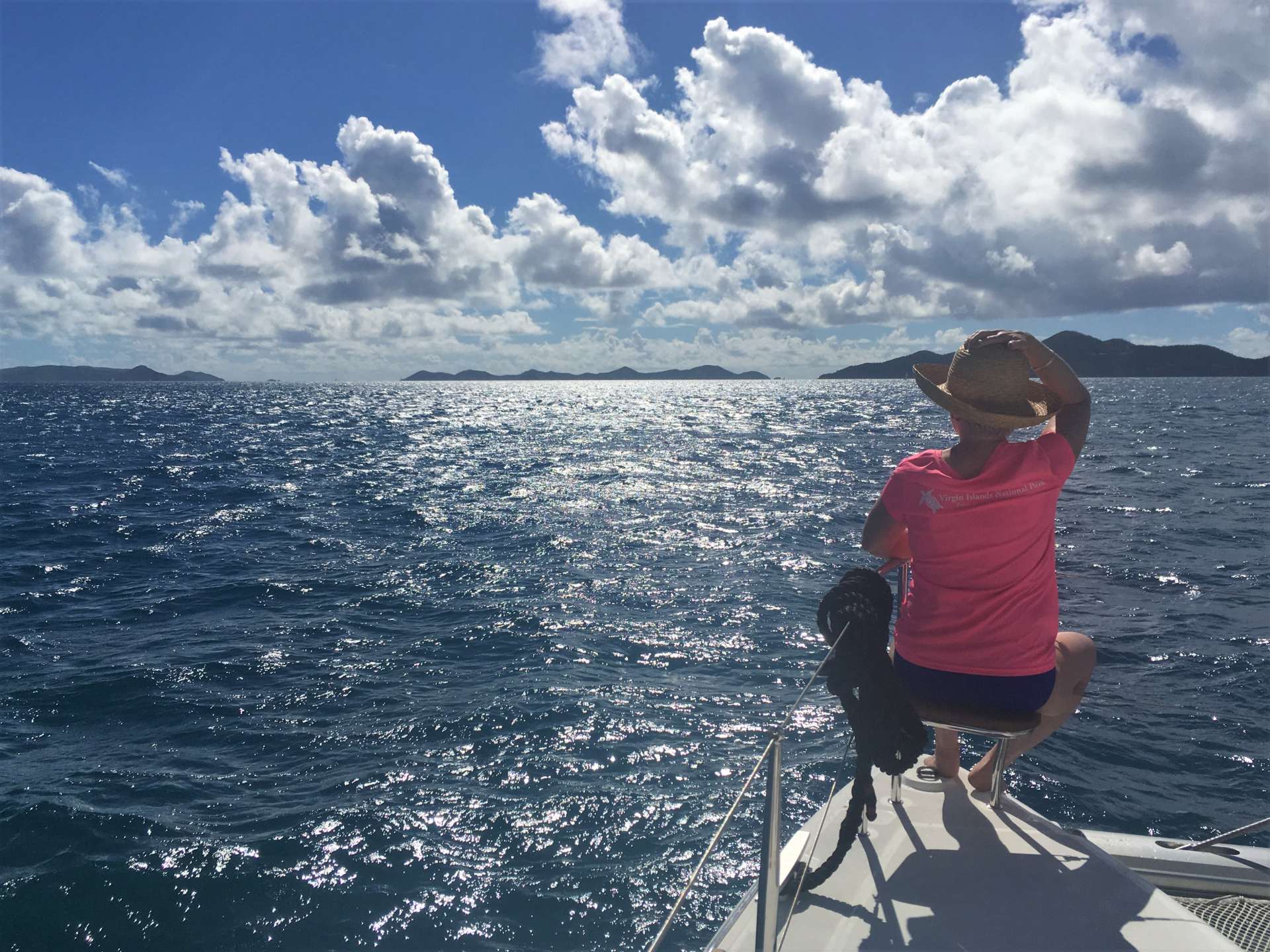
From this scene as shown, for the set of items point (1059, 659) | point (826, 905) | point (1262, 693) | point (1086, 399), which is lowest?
point (1262, 693)

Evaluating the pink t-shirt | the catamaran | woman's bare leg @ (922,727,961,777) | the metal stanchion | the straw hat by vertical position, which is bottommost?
the catamaran

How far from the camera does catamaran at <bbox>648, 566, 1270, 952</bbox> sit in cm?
243

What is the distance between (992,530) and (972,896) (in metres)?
1.29

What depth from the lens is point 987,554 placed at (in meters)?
2.94

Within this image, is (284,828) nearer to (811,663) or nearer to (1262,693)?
(811,663)

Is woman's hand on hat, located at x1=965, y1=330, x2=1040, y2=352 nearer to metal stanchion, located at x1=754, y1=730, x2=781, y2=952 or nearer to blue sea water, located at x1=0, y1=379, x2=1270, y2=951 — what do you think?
metal stanchion, located at x1=754, y1=730, x2=781, y2=952

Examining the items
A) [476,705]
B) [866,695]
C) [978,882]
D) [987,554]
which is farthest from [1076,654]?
[476,705]

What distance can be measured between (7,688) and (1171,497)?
22602mm

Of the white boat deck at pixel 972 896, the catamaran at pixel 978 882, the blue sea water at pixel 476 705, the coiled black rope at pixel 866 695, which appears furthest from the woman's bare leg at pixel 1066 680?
the blue sea water at pixel 476 705

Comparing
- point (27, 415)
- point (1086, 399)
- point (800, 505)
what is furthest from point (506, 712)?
point (27, 415)

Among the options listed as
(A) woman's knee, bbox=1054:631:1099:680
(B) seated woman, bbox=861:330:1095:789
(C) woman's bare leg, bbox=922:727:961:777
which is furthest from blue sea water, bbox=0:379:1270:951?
(A) woman's knee, bbox=1054:631:1099:680

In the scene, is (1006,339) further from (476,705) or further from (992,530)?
(476,705)

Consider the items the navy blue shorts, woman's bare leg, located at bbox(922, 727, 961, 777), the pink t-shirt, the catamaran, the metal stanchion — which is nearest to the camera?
the metal stanchion

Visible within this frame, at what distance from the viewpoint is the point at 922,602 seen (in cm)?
314
